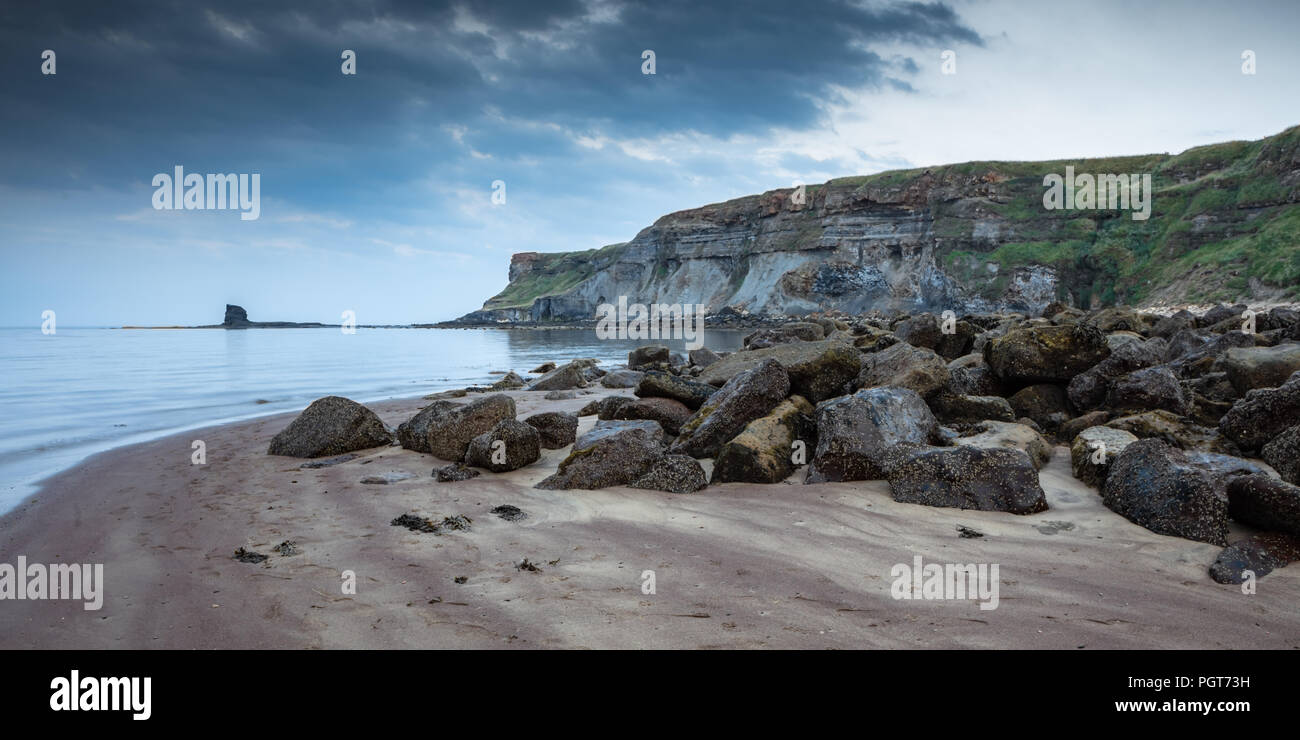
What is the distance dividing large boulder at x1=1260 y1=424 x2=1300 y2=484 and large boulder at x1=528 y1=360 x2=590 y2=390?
1411 cm

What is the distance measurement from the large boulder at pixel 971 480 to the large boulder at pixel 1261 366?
14.9 feet

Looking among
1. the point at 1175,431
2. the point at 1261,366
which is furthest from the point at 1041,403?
the point at 1261,366

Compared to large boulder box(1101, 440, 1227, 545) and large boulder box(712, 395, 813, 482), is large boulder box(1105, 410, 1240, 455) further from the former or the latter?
large boulder box(712, 395, 813, 482)

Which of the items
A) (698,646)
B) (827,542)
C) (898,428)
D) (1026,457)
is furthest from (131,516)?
(1026,457)

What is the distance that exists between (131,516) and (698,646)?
6.11 metres

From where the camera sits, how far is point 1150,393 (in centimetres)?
776

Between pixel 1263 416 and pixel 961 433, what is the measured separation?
270cm

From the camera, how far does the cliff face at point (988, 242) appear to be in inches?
2399

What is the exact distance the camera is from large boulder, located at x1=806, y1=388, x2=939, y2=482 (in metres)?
6.68

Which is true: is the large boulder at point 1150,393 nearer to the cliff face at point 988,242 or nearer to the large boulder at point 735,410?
the large boulder at point 735,410

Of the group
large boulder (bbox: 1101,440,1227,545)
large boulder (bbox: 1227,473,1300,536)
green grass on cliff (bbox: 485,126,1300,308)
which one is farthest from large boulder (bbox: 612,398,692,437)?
green grass on cliff (bbox: 485,126,1300,308)

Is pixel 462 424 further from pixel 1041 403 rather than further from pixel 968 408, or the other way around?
pixel 1041 403

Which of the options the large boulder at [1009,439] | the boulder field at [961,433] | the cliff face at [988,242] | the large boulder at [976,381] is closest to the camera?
the boulder field at [961,433]

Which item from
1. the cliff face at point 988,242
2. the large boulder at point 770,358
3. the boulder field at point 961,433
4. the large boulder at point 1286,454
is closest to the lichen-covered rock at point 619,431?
the boulder field at point 961,433
